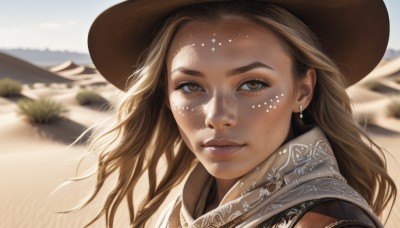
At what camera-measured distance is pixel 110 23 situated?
262 cm

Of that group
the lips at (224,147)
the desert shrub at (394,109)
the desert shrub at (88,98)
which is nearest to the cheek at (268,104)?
the lips at (224,147)

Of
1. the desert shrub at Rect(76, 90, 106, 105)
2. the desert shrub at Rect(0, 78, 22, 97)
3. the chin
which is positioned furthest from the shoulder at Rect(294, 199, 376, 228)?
the desert shrub at Rect(0, 78, 22, 97)

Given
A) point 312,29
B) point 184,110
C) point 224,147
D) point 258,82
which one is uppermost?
point 312,29

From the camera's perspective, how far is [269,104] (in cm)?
212

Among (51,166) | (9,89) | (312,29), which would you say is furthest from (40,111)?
(312,29)

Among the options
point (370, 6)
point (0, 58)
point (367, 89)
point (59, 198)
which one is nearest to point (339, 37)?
point (370, 6)

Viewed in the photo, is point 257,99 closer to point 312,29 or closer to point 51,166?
point 312,29

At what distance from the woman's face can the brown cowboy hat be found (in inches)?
7.6

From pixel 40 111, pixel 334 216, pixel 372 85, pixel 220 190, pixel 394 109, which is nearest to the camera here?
pixel 334 216

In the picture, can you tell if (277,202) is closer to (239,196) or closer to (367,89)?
(239,196)

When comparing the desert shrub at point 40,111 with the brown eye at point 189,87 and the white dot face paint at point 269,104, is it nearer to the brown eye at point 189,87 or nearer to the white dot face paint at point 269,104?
the brown eye at point 189,87

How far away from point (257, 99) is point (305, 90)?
36 cm

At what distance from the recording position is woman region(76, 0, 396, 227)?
200 cm

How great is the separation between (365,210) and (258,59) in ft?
2.36
